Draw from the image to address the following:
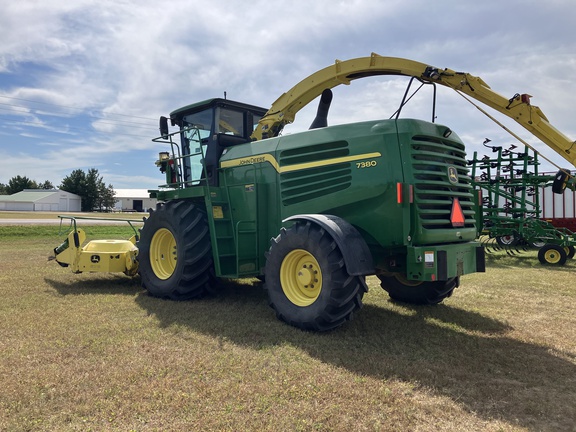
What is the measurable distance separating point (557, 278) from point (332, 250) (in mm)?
7108

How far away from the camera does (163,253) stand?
713 centimetres

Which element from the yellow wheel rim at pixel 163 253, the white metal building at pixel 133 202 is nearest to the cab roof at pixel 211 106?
the yellow wheel rim at pixel 163 253

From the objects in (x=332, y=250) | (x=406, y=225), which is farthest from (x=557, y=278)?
(x=332, y=250)

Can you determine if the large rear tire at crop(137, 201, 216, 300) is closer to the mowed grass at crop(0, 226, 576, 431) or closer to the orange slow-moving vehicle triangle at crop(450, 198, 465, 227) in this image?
the mowed grass at crop(0, 226, 576, 431)

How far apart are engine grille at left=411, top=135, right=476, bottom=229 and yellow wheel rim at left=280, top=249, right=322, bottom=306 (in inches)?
52.0

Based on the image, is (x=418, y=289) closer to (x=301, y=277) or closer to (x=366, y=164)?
(x=301, y=277)

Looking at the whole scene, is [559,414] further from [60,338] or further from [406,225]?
[60,338]

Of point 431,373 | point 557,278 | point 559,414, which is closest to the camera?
point 559,414

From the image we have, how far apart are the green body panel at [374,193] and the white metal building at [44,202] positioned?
7461 cm

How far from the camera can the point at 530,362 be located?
4.10 meters

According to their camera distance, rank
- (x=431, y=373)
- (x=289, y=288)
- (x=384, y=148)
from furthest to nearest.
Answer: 1. (x=289, y=288)
2. (x=384, y=148)
3. (x=431, y=373)

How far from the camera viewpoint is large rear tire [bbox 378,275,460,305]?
5988 mm

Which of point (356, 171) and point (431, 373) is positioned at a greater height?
point (356, 171)

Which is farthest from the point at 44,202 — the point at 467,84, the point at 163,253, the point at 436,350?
the point at 436,350
